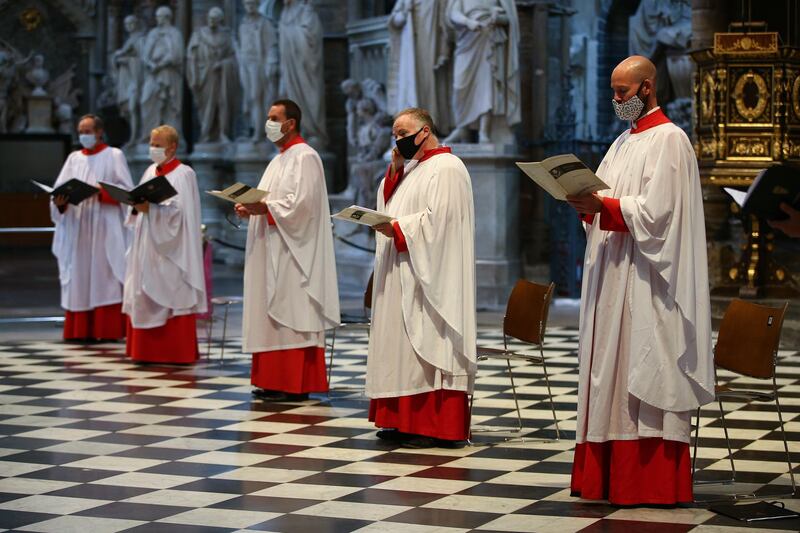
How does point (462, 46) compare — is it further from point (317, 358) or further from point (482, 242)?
point (317, 358)

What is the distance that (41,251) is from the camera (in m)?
23.6

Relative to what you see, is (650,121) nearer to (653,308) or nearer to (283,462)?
(653,308)

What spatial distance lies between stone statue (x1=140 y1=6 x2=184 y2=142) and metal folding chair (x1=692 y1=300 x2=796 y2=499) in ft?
54.0

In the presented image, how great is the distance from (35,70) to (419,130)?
70.0 ft

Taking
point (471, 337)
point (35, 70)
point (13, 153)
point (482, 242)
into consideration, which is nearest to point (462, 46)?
point (482, 242)

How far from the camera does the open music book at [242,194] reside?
29.4 feet

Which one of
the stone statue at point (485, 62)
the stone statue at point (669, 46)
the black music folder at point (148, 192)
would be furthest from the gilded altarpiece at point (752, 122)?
the black music folder at point (148, 192)

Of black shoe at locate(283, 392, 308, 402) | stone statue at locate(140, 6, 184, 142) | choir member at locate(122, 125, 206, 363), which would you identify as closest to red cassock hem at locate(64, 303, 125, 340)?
choir member at locate(122, 125, 206, 363)

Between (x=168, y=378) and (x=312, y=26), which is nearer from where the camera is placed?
(x=168, y=378)

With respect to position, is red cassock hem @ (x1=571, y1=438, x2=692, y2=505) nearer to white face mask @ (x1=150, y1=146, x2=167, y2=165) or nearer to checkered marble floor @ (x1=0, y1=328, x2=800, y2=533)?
checkered marble floor @ (x1=0, y1=328, x2=800, y2=533)

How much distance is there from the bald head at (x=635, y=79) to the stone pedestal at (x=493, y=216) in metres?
8.51

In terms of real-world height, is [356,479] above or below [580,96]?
below

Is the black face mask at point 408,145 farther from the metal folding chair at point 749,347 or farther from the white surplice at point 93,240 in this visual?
the white surplice at point 93,240

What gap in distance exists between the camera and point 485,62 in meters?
14.6
